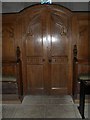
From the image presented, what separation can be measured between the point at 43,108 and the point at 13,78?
0.93 metres

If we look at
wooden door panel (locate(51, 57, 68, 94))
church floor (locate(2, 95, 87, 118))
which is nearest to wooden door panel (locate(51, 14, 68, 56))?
wooden door panel (locate(51, 57, 68, 94))

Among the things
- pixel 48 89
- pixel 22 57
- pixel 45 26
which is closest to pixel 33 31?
pixel 45 26

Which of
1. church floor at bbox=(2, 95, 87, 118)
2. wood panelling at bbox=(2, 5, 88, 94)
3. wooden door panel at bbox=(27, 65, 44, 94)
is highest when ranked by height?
wood panelling at bbox=(2, 5, 88, 94)

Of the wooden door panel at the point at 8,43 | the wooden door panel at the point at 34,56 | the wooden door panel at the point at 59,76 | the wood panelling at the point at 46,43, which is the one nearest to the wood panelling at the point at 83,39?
the wood panelling at the point at 46,43

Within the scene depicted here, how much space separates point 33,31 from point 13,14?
602 mm

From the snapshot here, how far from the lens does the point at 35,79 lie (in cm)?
508

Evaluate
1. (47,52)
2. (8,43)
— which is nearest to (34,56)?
(47,52)

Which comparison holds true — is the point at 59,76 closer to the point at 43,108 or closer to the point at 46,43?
the point at 46,43

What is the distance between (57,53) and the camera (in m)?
5.01

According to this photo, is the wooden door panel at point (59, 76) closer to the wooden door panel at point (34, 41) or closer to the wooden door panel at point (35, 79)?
the wooden door panel at point (35, 79)

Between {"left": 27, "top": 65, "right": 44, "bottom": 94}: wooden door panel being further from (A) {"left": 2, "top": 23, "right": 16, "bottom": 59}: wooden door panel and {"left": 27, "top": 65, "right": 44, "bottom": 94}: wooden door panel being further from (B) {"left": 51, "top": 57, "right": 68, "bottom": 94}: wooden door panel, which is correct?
(A) {"left": 2, "top": 23, "right": 16, "bottom": 59}: wooden door panel

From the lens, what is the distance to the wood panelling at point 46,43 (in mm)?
4898

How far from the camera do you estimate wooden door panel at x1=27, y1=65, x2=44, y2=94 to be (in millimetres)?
5066

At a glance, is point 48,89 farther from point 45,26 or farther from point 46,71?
point 45,26
